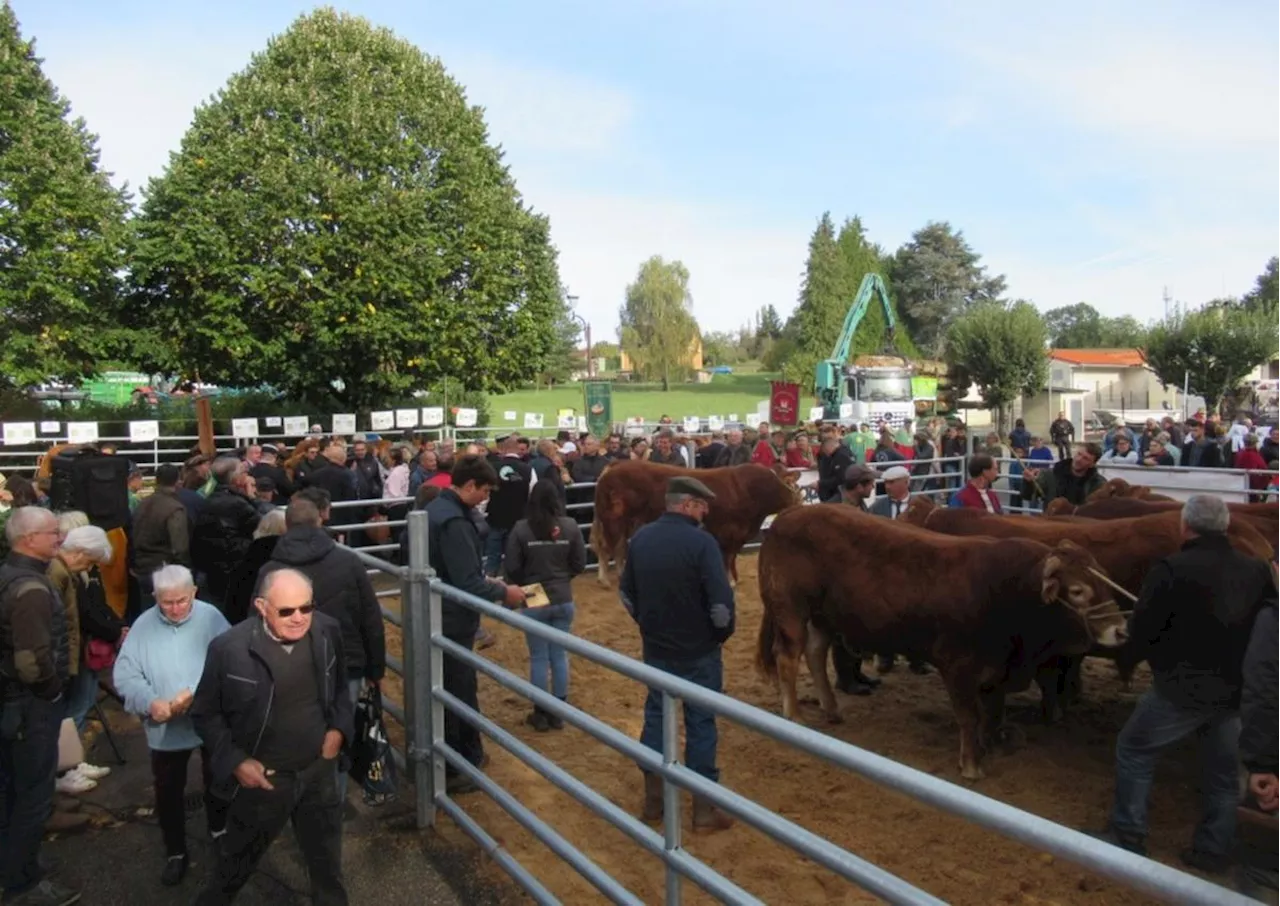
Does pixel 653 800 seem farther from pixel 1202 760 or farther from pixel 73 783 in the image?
pixel 73 783

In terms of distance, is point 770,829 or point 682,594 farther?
point 682,594

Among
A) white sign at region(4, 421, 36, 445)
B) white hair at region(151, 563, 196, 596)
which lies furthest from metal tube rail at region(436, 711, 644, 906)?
white sign at region(4, 421, 36, 445)

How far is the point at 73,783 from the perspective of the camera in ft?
17.9

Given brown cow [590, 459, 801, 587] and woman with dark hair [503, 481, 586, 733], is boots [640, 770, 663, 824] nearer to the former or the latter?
woman with dark hair [503, 481, 586, 733]

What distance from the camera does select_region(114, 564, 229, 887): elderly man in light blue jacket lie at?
4137 mm

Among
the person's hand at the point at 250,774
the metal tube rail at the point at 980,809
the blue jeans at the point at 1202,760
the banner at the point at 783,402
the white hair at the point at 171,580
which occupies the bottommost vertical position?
the blue jeans at the point at 1202,760

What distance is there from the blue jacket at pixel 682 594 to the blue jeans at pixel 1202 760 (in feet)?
6.42

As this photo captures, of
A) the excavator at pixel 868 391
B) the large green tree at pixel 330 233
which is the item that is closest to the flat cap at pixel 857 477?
the large green tree at pixel 330 233

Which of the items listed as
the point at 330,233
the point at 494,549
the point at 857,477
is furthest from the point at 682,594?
the point at 330,233

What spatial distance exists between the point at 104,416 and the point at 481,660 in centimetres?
2429

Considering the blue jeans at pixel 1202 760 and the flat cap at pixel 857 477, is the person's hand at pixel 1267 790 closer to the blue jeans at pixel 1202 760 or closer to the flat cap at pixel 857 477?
the blue jeans at pixel 1202 760

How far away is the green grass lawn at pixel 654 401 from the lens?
174 ft

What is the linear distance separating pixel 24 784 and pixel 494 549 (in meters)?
6.25

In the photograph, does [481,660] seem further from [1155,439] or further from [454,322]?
[454,322]
